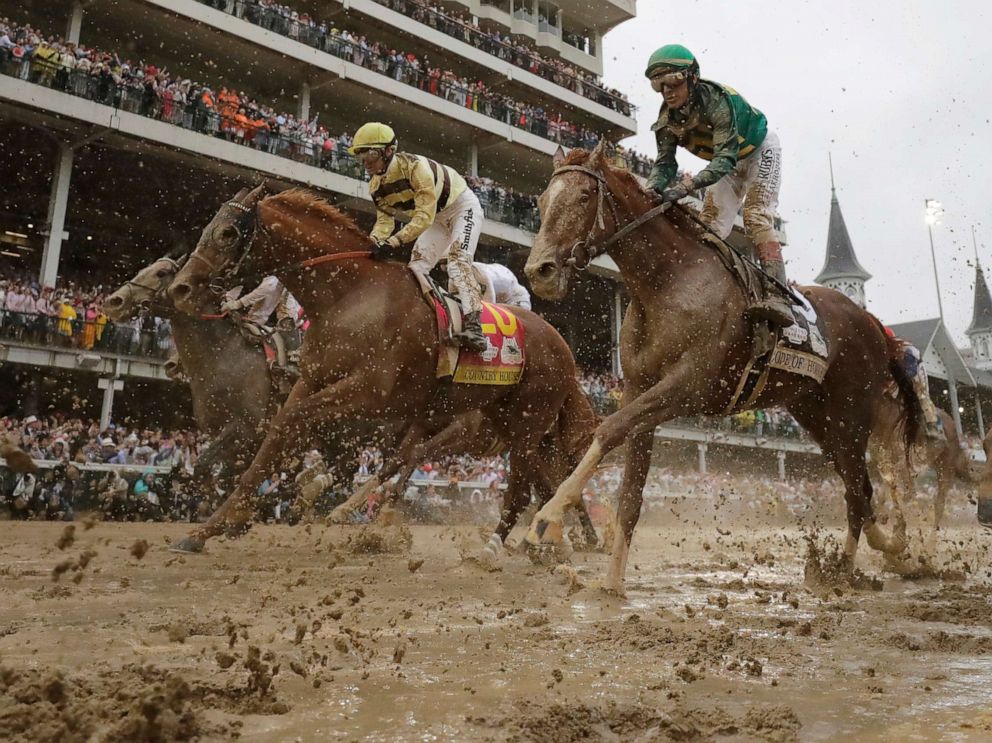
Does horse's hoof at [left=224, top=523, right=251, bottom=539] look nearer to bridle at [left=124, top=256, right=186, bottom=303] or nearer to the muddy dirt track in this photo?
the muddy dirt track

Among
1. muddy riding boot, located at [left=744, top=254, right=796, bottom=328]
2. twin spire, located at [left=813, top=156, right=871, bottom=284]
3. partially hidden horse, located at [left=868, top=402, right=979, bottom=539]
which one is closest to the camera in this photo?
muddy riding boot, located at [left=744, top=254, right=796, bottom=328]

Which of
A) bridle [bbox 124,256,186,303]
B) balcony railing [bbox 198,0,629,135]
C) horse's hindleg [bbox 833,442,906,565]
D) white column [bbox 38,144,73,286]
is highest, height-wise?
balcony railing [bbox 198,0,629,135]

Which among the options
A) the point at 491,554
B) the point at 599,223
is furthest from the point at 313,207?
the point at 491,554

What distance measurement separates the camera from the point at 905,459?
8719mm

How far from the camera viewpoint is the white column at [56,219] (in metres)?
17.3

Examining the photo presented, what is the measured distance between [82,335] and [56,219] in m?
3.58

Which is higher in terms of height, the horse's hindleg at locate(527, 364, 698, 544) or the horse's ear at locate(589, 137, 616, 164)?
the horse's ear at locate(589, 137, 616, 164)

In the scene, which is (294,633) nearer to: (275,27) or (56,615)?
(56,615)

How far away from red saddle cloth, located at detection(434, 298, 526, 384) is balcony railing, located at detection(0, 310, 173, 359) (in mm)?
10999

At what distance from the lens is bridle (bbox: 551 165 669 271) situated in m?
4.96

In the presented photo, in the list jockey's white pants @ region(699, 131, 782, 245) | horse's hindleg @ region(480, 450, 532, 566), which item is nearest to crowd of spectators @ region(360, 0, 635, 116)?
horse's hindleg @ region(480, 450, 532, 566)

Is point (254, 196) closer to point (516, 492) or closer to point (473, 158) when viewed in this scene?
point (516, 492)

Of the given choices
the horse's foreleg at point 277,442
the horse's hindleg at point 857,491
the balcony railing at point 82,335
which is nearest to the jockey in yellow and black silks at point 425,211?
the horse's foreleg at point 277,442

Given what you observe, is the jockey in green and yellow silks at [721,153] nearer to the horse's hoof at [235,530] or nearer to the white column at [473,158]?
the horse's hoof at [235,530]
